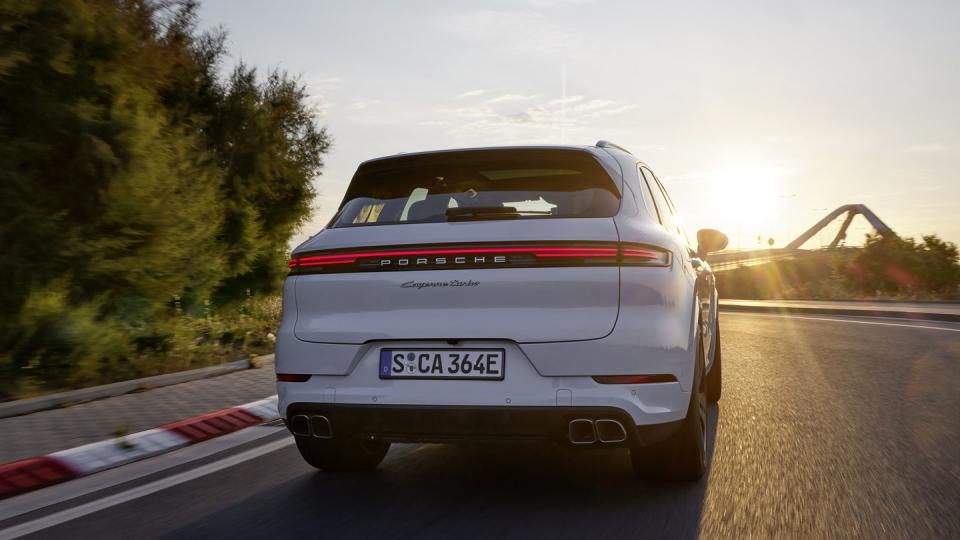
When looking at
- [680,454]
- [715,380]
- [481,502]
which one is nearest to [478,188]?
[481,502]

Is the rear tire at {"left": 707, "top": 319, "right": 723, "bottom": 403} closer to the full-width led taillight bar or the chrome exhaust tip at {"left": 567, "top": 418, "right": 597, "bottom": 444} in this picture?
the full-width led taillight bar

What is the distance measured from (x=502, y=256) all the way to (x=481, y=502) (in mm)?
1196

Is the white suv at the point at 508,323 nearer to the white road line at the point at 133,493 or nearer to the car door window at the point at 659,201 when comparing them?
the car door window at the point at 659,201

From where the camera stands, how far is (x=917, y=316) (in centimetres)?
2102

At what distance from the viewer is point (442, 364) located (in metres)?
4.23

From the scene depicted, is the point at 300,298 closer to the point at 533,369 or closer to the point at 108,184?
the point at 533,369

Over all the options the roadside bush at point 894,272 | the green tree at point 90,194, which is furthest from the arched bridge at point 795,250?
the green tree at point 90,194

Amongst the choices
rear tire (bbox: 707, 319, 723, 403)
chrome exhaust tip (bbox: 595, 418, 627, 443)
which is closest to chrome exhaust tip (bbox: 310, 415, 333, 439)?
chrome exhaust tip (bbox: 595, 418, 627, 443)

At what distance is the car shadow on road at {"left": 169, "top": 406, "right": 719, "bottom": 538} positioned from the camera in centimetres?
407

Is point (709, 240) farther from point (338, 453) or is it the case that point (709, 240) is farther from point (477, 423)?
point (477, 423)

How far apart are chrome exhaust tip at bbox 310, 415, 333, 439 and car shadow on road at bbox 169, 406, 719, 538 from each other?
0.34 m

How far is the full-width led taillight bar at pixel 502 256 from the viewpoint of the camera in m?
4.18

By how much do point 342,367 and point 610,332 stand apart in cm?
123

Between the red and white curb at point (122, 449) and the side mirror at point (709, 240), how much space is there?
3435 millimetres
